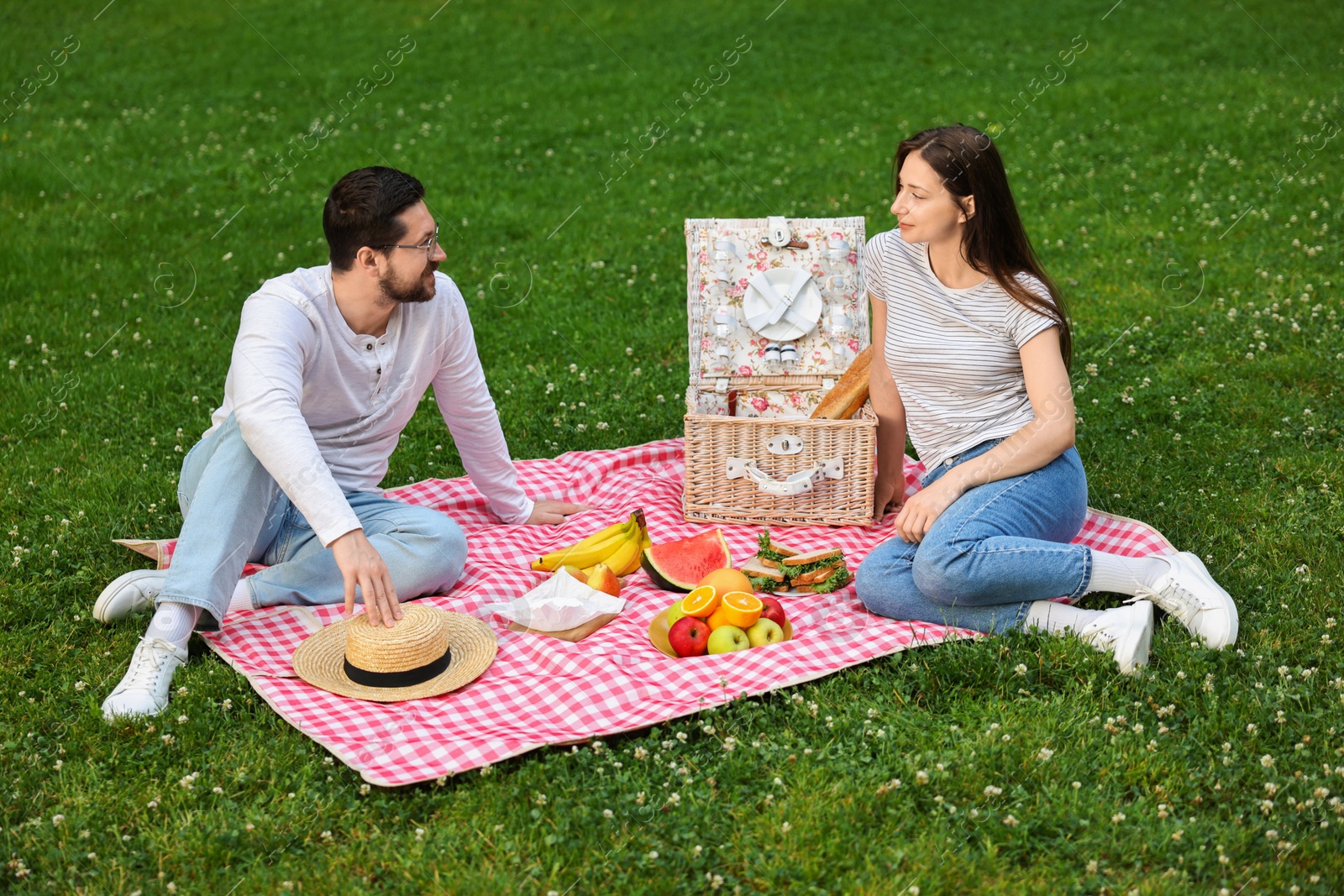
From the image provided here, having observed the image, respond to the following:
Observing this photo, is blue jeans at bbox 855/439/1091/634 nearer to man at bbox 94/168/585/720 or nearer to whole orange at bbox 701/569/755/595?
whole orange at bbox 701/569/755/595

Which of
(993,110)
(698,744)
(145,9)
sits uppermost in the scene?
(145,9)

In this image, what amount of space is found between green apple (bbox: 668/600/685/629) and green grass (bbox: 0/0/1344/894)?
61 cm

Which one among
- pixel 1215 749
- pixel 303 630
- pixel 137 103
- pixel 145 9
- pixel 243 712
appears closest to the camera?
pixel 1215 749

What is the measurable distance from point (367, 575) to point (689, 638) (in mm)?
1166

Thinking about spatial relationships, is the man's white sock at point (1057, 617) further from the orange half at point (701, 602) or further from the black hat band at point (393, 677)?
the black hat band at point (393, 677)

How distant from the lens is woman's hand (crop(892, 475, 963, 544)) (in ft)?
15.0

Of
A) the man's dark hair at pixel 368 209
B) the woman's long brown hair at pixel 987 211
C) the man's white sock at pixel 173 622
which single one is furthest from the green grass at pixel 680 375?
the man's dark hair at pixel 368 209

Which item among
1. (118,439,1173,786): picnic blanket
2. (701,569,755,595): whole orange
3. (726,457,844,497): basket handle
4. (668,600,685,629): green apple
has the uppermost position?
(726,457,844,497): basket handle

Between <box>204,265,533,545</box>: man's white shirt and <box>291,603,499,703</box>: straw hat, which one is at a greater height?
<box>204,265,533,545</box>: man's white shirt

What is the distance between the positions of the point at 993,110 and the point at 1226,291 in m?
5.12

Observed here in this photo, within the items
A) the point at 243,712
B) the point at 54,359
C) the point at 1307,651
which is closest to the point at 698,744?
the point at 243,712

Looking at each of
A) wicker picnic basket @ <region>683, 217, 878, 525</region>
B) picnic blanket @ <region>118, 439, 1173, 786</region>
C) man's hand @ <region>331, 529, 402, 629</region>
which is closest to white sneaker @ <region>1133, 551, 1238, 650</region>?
picnic blanket @ <region>118, 439, 1173, 786</region>

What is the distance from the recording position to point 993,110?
40.9 ft

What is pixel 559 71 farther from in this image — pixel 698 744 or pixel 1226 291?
pixel 698 744
